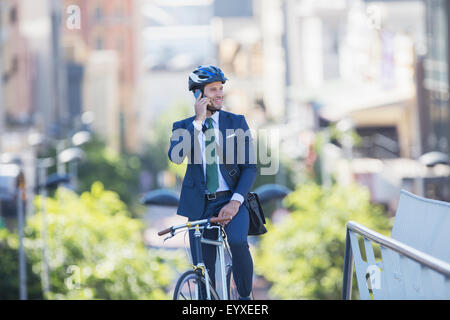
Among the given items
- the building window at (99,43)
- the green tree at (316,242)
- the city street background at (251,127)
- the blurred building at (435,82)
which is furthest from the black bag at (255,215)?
the building window at (99,43)

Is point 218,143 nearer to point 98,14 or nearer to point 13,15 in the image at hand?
point 13,15

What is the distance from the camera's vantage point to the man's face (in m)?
4.98

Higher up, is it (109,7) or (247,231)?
(109,7)

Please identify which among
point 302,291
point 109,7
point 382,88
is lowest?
point 302,291

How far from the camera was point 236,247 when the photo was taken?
5.01 meters

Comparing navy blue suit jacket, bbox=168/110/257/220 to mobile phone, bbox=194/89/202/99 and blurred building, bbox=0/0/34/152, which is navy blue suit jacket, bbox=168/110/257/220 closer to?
mobile phone, bbox=194/89/202/99

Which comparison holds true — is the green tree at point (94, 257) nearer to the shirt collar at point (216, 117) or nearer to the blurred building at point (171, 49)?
the shirt collar at point (216, 117)

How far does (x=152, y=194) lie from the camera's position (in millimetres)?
5434

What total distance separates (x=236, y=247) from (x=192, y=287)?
0.35 m

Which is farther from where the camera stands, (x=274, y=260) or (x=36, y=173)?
(x=36, y=173)

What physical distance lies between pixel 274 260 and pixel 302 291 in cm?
187

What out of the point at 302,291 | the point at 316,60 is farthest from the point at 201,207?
the point at 316,60

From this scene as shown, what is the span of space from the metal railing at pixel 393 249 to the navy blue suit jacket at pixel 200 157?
2.33 feet
